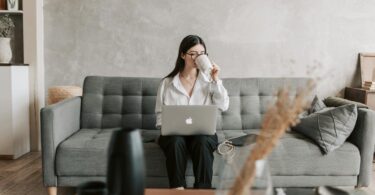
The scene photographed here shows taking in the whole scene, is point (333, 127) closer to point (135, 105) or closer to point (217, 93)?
point (217, 93)

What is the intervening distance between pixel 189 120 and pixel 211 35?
5.50ft

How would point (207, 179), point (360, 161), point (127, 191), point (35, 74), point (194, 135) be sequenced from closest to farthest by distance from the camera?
point (127, 191)
point (207, 179)
point (194, 135)
point (360, 161)
point (35, 74)

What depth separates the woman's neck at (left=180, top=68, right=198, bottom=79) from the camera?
8.14 ft

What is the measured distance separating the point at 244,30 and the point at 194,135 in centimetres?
166

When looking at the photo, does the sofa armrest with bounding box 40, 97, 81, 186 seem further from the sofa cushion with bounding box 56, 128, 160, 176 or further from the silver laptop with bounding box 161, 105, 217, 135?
the silver laptop with bounding box 161, 105, 217, 135

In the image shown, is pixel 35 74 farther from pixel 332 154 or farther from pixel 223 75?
pixel 332 154

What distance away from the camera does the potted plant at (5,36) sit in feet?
10.8

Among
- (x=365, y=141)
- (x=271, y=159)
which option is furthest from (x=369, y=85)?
(x=271, y=159)

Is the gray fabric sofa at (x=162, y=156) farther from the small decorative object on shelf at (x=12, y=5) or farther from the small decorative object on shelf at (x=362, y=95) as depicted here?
the small decorative object on shelf at (x=12, y=5)

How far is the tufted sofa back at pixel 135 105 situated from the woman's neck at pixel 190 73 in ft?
1.23

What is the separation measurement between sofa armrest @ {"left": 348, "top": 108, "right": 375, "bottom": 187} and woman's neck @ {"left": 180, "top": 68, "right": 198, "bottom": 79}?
1.11m

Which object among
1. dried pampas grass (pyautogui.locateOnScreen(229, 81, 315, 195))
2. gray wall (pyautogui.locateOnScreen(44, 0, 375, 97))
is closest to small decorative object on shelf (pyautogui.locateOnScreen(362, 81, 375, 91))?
gray wall (pyautogui.locateOnScreen(44, 0, 375, 97))

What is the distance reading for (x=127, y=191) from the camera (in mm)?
991

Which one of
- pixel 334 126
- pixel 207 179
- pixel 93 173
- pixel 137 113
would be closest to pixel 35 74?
pixel 137 113
